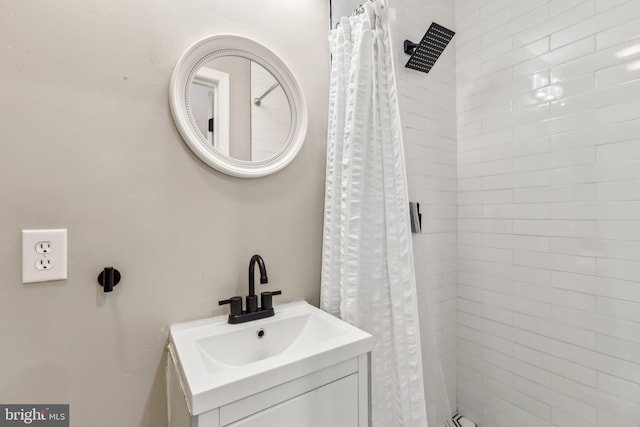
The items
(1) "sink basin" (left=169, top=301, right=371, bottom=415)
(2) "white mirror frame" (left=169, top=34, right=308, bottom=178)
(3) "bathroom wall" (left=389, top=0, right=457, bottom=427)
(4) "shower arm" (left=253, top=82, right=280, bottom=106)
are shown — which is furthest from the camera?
(3) "bathroom wall" (left=389, top=0, right=457, bottom=427)

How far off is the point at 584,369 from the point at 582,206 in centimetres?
72

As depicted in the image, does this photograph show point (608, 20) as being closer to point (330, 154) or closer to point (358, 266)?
point (330, 154)

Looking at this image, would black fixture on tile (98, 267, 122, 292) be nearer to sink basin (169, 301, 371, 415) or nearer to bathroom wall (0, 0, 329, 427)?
bathroom wall (0, 0, 329, 427)

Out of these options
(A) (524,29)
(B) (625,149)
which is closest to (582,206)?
(B) (625,149)

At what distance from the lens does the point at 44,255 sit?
0.75 m

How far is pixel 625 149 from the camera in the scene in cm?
113

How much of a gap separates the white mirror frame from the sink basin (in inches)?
21.2

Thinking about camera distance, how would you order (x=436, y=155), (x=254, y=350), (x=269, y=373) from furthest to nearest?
(x=436, y=155), (x=254, y=350), (x=269, y=373)

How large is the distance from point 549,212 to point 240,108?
1.48 meters

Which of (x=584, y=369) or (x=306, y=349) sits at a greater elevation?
(x=306, y=349)

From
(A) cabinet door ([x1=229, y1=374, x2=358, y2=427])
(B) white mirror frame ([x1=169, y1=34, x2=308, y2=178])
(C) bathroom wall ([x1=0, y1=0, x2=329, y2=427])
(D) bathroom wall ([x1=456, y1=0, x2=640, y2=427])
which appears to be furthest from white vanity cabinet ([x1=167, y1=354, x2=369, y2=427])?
(D) bathroom wall ([x1=456, y1=0, x2=640, y2=427])

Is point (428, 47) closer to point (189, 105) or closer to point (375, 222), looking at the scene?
point (375, 222)

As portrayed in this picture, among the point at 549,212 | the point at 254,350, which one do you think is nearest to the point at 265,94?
the point at 254,350

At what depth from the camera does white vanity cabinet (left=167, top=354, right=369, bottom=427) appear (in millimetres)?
636
